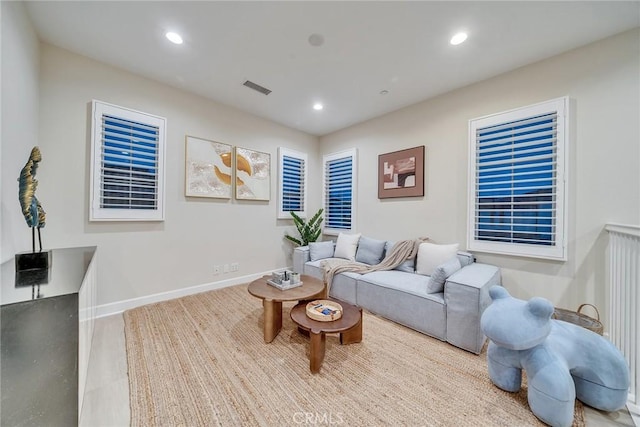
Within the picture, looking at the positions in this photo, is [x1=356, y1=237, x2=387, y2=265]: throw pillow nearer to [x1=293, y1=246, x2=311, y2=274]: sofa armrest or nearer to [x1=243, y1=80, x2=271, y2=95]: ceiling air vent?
[x1=293, y1=246, x2=311, y2=274]: sofa armrest

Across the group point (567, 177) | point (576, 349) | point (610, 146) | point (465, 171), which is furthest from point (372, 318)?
point (610, 146)

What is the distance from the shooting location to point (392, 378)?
168cm

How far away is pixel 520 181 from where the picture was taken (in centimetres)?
246

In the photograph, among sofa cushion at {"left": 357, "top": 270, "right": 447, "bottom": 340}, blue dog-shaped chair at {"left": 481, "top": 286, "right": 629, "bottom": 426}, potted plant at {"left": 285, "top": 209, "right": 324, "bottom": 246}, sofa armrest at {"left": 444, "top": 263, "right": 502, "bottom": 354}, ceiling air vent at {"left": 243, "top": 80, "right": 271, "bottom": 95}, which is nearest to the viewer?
blue dog-shaped chair at {"left": 481, "top": 286, "right": 629, "bottom": 426}

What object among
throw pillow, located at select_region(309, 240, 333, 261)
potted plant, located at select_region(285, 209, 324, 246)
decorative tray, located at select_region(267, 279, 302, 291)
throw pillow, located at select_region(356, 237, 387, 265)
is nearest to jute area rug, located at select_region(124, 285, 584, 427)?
decorative tray, located at select_region(267, 279, 302, 291)

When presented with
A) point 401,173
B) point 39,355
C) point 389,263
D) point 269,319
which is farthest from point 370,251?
point 39,355

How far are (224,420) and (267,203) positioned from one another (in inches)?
121

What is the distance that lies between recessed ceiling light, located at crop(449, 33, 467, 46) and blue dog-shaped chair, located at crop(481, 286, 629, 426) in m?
2.24

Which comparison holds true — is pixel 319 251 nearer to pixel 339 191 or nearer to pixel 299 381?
pixel 339 191

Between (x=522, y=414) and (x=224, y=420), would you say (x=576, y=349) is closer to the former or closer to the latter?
(x=522, y=414)

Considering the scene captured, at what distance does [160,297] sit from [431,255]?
3454 mm

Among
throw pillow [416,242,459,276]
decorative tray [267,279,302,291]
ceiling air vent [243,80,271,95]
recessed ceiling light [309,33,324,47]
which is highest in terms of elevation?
ceiling air vent [243,80,271,95]

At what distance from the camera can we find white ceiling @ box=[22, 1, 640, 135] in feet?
6.01

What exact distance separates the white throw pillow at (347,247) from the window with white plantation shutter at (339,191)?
40cm
